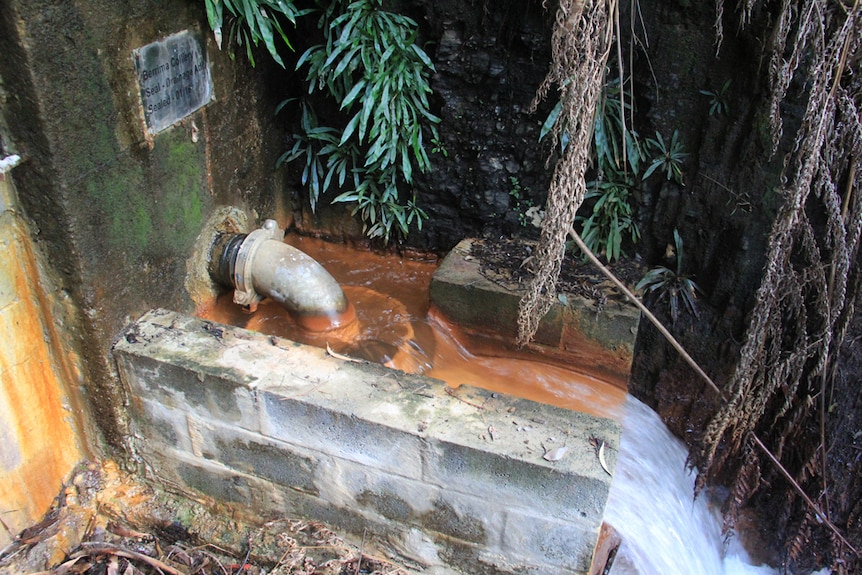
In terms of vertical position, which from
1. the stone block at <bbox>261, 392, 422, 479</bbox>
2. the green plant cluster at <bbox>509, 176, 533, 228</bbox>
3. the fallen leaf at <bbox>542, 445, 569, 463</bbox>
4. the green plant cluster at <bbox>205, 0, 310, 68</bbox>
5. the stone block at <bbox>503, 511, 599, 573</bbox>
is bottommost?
the stone block at <bbox>503, 511, 599, 573</bbox>

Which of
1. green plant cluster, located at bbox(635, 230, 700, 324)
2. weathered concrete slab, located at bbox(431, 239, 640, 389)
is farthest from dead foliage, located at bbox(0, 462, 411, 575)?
green plant cluster, located at bbox(635, 230, 700, 324)

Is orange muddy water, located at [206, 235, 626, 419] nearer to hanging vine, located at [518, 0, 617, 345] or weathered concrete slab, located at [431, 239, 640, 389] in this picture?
weathered concrete slab, located at [431, 239, 640, 389]

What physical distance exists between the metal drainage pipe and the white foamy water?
198 centimetres

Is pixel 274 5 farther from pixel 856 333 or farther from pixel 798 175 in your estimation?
pixel 856 333

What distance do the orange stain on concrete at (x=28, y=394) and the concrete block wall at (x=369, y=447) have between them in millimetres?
346

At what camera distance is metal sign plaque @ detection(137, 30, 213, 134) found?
11.0 ft

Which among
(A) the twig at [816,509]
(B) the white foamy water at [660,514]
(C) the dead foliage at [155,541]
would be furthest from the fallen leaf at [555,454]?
(A) the twig at [816,509]

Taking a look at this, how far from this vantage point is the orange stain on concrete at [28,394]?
10.0 ft

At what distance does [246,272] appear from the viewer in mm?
4129

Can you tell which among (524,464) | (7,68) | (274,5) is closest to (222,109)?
(274,5)

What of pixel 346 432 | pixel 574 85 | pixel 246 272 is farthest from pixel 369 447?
pixel 574 85

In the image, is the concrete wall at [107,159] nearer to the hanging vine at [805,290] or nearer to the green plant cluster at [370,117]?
the green plant cluster at [370,117]

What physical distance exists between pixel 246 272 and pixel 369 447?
5.09 ft

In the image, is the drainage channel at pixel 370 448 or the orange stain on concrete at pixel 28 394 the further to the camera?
the orange stain on concrete at pixel 28 394
